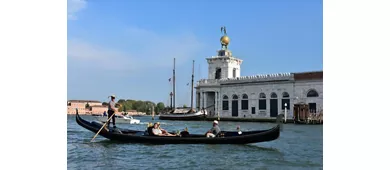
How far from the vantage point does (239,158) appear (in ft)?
15.3

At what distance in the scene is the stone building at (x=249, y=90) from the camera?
18.5 meters

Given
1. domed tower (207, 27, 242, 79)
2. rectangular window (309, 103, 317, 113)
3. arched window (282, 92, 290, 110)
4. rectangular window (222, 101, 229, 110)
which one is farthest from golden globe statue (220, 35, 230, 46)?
rectangular window (309, 103, 317, 113)

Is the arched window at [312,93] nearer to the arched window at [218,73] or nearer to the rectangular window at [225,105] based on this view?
the rectangular window at [225,105]

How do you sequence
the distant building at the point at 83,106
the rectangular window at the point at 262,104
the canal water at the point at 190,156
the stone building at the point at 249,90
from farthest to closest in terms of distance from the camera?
the distant building at the point at 83,106 → the rectangular window at the point at 262,104 → the stone building at the point at 249,90 → the canal water at the point at 190,156

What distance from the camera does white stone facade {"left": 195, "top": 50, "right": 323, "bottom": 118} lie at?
18547mm

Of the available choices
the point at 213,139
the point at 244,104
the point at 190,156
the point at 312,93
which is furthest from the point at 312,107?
the point at 190,156

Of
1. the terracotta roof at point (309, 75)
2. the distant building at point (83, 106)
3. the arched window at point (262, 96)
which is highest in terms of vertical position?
the terracotta roof at point (309, 75)

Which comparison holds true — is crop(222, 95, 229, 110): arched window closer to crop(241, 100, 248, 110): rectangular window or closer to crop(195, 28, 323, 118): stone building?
crop(195, 28, 323, 118): stone building

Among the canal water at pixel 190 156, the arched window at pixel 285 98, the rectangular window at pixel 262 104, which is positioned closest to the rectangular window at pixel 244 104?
the rectangular window at pixel 262 104
